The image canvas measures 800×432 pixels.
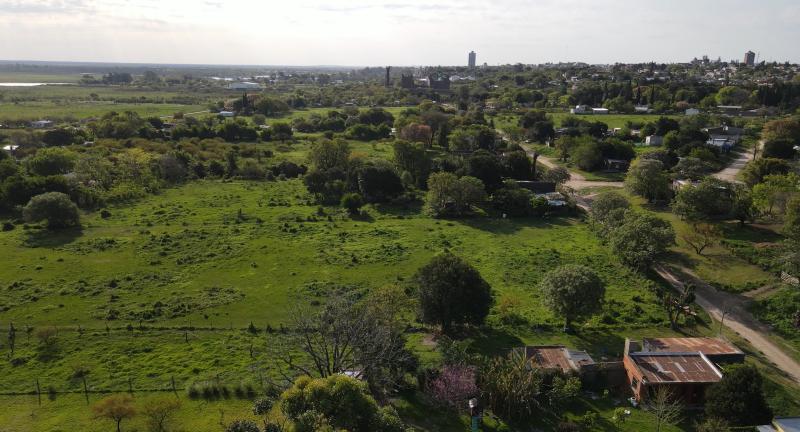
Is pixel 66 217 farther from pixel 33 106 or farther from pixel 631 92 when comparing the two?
pixel 631 92

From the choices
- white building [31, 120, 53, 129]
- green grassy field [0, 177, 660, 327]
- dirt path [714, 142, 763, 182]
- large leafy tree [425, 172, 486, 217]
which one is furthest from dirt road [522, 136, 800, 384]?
white building [31, 120, 53, 129]

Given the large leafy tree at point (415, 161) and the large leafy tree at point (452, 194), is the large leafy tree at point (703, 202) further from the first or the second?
the large leafy tree at point (415, 161)

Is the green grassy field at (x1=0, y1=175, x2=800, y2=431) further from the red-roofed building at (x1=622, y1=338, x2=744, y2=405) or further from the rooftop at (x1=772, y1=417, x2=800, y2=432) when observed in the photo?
the rooftop at (x1=772, y1=417, x2=800, y2=432)

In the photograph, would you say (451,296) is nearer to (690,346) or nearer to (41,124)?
(690,346)

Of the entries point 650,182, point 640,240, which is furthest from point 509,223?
point 650,182

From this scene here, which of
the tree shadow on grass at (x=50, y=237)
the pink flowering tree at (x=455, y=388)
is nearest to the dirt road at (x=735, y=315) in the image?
the pink flowering tree at (x=455, y=388)

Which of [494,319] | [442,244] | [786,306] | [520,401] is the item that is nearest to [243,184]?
[442,244]

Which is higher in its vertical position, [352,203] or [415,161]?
[415,161]
